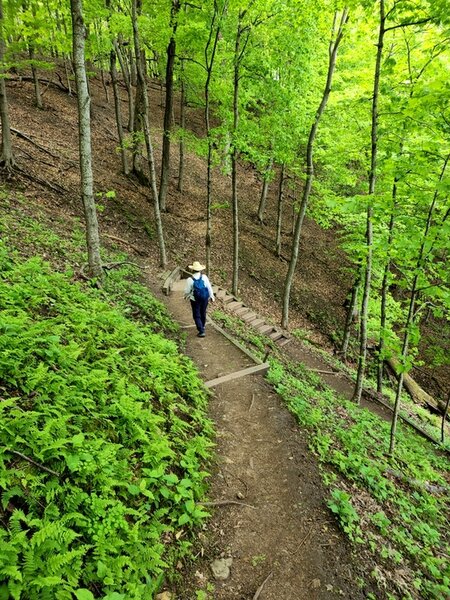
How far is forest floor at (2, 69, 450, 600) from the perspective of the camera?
4703 mm

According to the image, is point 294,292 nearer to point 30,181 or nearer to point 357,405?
point 357,405

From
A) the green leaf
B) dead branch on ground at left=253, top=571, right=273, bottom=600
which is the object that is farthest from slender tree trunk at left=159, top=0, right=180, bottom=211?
dead branch on ground at left=253, top=571, right=273, bottom=600

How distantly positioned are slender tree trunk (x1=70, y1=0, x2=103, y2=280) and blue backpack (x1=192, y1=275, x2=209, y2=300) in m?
2.45

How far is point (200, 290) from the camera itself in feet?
30.8

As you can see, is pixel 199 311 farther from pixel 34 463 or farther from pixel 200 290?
pixel 34 463

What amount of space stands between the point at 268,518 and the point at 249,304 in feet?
40.9

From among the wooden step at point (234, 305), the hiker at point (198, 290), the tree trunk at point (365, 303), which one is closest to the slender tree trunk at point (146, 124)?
the wooden step at point (234, 305)

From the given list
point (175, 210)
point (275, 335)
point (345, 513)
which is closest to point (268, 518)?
point (345, 513)

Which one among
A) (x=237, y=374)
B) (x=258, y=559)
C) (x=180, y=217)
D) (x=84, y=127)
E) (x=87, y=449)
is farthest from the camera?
(x=180, y=217)

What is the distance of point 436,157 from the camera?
7023 millimetres

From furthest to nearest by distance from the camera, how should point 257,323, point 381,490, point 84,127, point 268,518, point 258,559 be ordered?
point 257,323
point 84,127
point 381,490
point 268,518
point 258,559

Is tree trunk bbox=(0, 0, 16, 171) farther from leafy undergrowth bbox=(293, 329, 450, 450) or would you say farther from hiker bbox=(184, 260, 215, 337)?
leafy undergrowth bbox=(293, 329, 450, 450)

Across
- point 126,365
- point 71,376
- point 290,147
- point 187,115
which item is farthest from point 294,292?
point 187,115

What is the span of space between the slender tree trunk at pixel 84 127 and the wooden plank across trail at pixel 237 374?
3927 millimetres
